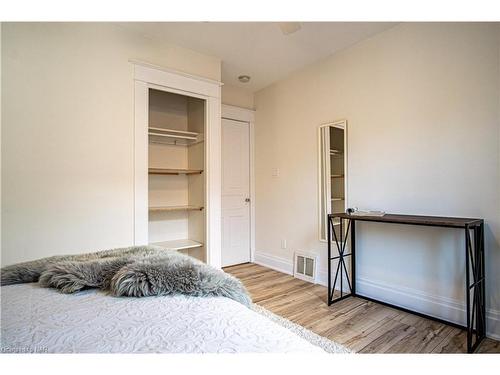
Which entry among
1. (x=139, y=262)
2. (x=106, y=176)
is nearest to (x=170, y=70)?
(x=106, y=176)

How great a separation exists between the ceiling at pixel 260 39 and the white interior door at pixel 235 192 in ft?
2.96

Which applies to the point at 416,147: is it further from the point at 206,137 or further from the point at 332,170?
the point at 206,137

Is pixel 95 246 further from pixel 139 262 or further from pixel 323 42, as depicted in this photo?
pixel 323 42

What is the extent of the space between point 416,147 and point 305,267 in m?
1.72

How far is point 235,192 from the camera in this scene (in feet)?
12.0

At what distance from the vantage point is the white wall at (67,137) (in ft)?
5.97

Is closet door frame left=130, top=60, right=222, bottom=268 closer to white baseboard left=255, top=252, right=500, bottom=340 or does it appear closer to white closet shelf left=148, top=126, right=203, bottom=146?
white closet shelf left=148, top=126, right=203, bottom=146

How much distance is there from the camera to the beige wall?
11.8 ft

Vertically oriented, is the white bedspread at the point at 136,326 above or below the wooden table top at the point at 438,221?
below

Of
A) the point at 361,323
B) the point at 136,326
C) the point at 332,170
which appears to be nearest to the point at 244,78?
the point at 332,170

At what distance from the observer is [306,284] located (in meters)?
2.89

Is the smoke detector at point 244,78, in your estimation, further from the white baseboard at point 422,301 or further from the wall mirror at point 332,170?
the white baseboard at point 422,301

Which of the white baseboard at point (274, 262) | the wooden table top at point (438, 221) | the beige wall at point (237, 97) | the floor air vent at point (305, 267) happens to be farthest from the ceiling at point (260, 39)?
the white baseboard at point (274, 262)
